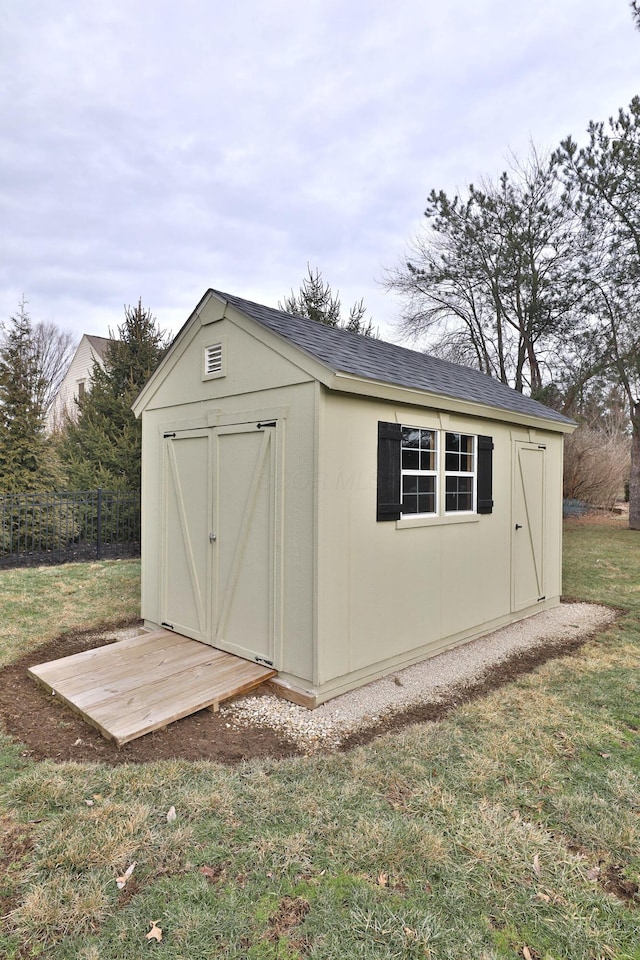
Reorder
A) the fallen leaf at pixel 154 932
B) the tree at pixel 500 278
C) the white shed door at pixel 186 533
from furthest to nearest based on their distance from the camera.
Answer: the tree at pixel 500 278 → the white shed door at pixel 186 533 → the fallen leaf at pixel 154 932

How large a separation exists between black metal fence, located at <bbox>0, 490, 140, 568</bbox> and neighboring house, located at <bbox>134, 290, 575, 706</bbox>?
5183mm

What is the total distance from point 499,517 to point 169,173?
932 cm

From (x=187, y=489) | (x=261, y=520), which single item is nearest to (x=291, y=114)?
(x=187, y=489)

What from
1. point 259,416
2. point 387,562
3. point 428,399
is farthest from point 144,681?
point 428,399

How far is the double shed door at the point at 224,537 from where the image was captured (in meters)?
4.16

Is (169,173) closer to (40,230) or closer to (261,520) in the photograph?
(40,230)

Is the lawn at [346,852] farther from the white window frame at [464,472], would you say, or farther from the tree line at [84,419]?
the tree line at [84,419]

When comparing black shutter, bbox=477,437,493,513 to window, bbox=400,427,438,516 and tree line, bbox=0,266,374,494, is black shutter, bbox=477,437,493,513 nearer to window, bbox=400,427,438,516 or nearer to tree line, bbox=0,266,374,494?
window, bbox=400,427,438,516

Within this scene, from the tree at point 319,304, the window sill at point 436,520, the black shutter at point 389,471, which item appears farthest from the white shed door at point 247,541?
the tree at point 319,304

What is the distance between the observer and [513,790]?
2662 millimetres

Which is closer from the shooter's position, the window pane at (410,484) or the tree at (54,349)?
the window pane at (410,484)

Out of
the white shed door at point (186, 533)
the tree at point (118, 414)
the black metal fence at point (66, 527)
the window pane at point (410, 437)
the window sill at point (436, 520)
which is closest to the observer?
the window sill at point (436, 520)

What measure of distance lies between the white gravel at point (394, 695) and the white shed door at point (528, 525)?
639 millimetres

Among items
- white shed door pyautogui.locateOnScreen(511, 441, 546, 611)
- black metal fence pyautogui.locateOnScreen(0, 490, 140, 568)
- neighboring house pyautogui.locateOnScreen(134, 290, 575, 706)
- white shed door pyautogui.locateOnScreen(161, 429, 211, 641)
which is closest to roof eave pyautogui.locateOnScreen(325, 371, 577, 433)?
neighboring house pyautogui.locateOnScreen(134, 290, 575, 706)
